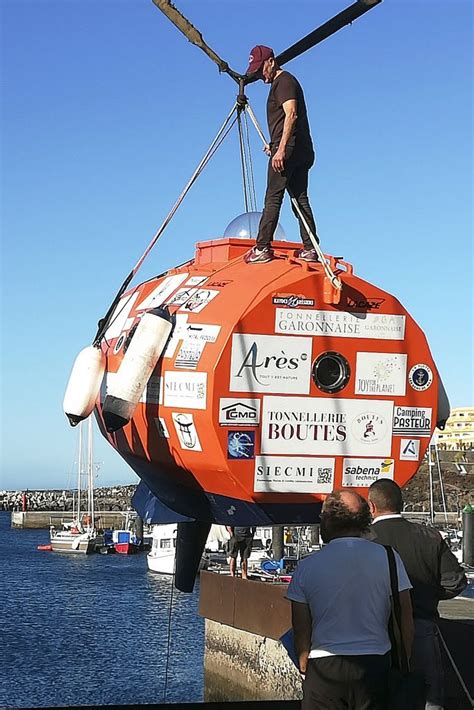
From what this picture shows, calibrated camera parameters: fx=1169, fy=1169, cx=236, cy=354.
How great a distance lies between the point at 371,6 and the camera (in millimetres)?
8695

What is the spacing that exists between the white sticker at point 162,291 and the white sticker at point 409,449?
6.52 ft

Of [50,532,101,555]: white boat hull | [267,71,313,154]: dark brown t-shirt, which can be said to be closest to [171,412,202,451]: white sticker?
[267,71,313,154]: dark brown t-shirt

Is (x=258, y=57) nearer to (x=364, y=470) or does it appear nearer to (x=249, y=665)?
(x=364, y=470)

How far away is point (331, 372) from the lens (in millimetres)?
7836

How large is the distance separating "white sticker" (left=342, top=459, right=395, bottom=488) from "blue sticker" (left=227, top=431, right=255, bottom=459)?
71 centimetres

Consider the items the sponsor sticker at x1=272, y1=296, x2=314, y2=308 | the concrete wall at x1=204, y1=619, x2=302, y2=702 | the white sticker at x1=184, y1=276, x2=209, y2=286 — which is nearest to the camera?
the sponsor sticker at x1=272, y1=296, x2=314, y2=308

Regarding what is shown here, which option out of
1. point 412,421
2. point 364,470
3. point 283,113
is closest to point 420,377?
point 412,421

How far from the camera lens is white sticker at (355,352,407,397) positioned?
7.88m

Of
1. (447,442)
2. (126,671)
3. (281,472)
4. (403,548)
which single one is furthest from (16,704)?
(447,442)

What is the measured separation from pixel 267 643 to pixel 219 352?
10066 mm

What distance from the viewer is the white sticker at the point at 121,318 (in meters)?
8.95

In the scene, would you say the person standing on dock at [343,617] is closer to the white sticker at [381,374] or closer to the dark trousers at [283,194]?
the white sticker at [381,374]

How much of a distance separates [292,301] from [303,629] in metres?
3.28

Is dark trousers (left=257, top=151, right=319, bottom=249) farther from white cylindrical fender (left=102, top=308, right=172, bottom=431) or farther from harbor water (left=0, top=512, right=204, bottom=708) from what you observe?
harbor water (left=0, top=512, right=204, bottom=708)
